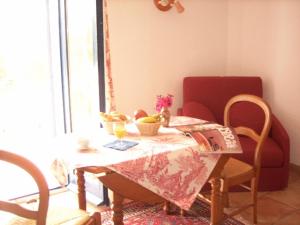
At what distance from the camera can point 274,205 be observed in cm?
260

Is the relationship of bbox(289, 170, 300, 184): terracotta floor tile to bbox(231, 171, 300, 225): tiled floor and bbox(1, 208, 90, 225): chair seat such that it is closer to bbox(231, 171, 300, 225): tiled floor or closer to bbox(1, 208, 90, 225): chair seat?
bbox(231, 171, 300, 225): tiled floor

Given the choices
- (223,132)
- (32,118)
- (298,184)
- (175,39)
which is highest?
(175,39)

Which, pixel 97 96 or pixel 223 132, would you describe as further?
pixel 97 96

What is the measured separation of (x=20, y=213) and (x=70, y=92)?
1.85 m

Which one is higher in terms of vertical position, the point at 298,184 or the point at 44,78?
the point at 44,78

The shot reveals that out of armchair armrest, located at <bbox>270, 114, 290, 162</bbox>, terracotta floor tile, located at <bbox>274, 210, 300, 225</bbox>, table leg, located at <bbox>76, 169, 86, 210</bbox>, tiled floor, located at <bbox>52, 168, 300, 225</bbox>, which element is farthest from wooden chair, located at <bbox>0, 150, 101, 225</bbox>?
armchair armrest, located at <bbox>270, 114, 290, 162</bbox>

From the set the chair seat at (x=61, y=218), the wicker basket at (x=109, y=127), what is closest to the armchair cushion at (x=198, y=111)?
the wicker basket at (x=109, y=127)

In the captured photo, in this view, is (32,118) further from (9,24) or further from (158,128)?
(158,128)

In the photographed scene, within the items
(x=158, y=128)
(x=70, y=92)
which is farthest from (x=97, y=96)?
(x=158, y=128)

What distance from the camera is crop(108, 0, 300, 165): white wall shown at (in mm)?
3094

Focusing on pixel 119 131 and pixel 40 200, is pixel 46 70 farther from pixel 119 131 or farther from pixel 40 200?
pixel 40 200

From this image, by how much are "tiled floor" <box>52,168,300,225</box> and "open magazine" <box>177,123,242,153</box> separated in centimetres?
83

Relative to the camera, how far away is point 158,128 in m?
1.89

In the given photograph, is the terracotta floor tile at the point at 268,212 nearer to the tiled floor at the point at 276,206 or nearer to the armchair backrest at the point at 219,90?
the tiled floor at the point at 276,206
